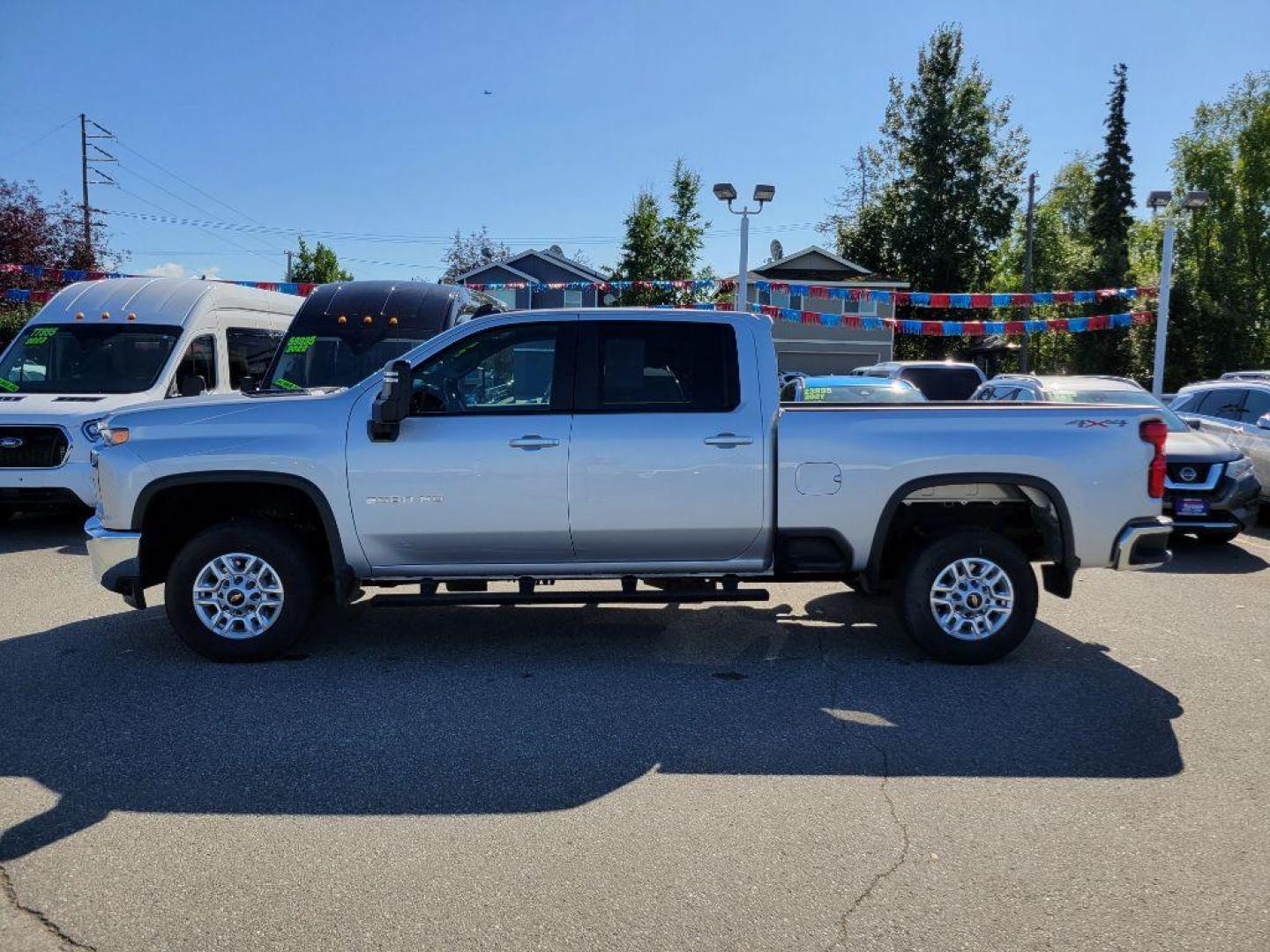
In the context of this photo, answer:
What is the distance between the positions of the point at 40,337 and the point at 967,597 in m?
10.1

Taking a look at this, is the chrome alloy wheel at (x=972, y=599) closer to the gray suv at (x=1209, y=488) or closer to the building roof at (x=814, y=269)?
the gray suv at (x=1209, y=488)

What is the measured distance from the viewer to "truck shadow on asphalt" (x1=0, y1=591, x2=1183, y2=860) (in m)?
4.17

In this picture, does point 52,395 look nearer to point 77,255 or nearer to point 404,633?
point 404,633

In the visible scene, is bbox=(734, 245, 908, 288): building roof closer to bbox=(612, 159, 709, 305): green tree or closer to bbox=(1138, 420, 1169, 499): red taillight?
bbox=(612, 159, 709, 305): green tree

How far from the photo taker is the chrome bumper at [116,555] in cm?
563

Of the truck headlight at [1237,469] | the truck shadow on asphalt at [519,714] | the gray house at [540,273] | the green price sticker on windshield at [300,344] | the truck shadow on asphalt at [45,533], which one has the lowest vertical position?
the truck shadow on asphalt at [519,714]

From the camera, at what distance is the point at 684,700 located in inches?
204

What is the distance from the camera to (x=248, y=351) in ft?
40.9

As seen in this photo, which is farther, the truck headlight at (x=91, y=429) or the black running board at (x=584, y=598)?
the truck headlight at (x=91, y=429)

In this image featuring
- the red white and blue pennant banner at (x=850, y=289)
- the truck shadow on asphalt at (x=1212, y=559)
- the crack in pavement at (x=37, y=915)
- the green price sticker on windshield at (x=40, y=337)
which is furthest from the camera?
the red white and blue pennant banner at (x=850, y=289)

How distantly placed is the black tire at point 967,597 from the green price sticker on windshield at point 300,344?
712 cm

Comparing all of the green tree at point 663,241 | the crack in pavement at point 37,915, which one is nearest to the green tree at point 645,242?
the green tree at point 663,241

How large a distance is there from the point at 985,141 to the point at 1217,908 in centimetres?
4746

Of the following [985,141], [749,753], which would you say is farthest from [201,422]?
[985,141]
